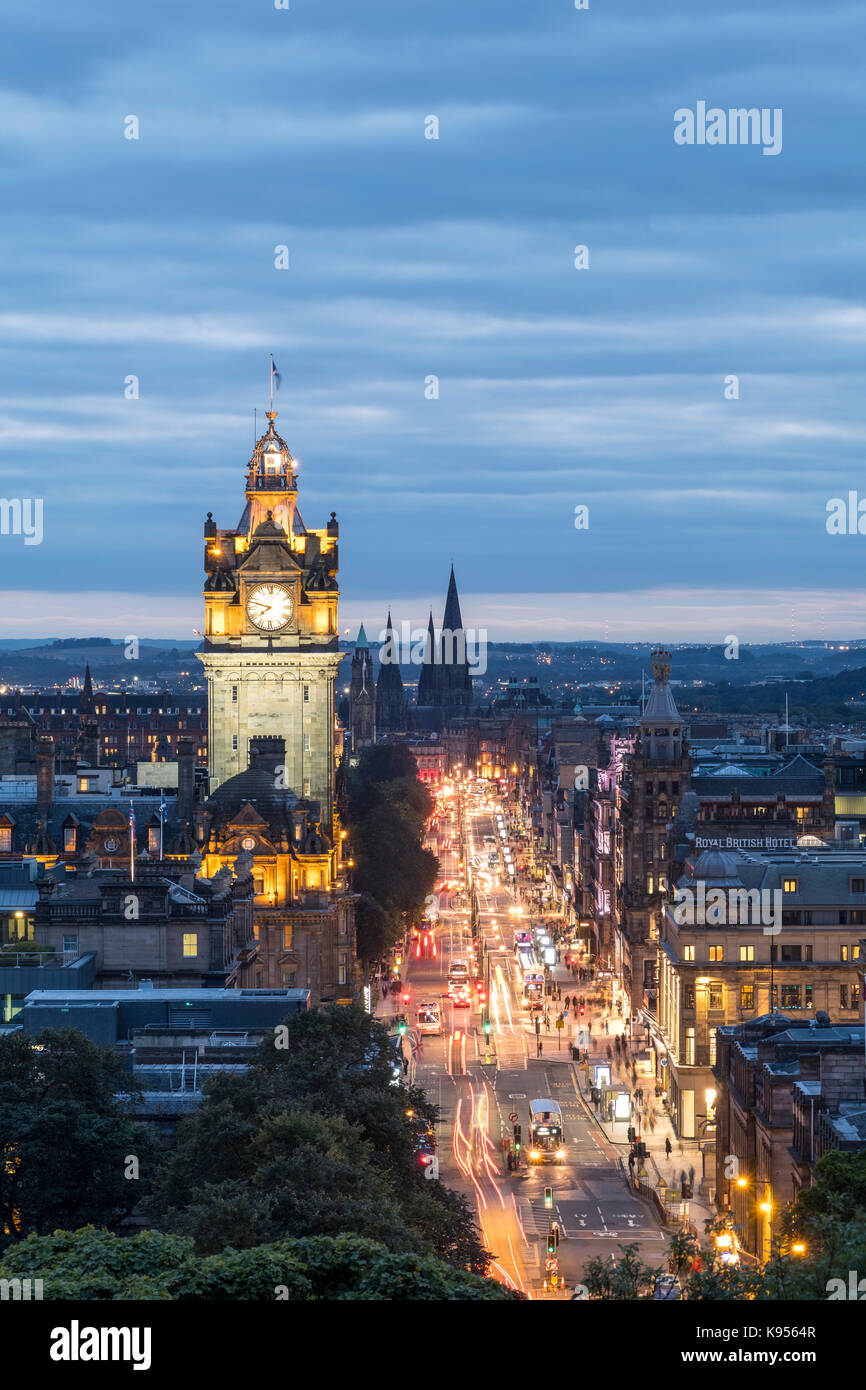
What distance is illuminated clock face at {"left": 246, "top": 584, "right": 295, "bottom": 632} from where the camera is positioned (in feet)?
427

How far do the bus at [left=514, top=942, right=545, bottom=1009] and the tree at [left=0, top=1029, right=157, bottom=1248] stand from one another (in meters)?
71.6

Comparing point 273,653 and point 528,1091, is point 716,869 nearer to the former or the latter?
point 528,1091

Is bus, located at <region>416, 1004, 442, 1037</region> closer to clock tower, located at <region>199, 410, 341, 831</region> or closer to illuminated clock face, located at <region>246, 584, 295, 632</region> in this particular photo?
clock tower, located at <region>199, 410, 341, 831</region>

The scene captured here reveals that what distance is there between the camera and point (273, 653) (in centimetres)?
13075

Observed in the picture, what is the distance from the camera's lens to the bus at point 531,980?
451 ft

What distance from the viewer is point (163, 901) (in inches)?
3307

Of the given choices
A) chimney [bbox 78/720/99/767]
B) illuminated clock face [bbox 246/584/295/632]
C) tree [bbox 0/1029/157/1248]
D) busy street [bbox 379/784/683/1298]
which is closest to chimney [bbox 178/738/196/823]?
illuminated clock face [bbox 246/584/295/632]

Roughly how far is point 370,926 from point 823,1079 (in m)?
69.9

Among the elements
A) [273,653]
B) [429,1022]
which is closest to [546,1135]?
[429,1022]

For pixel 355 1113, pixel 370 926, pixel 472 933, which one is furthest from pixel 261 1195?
pixel 472 933

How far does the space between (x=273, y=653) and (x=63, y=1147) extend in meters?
72.1

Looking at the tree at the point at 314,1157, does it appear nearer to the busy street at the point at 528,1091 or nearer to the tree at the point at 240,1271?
the busy street at the point at 528,1091

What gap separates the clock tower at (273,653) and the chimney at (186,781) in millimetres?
6340
